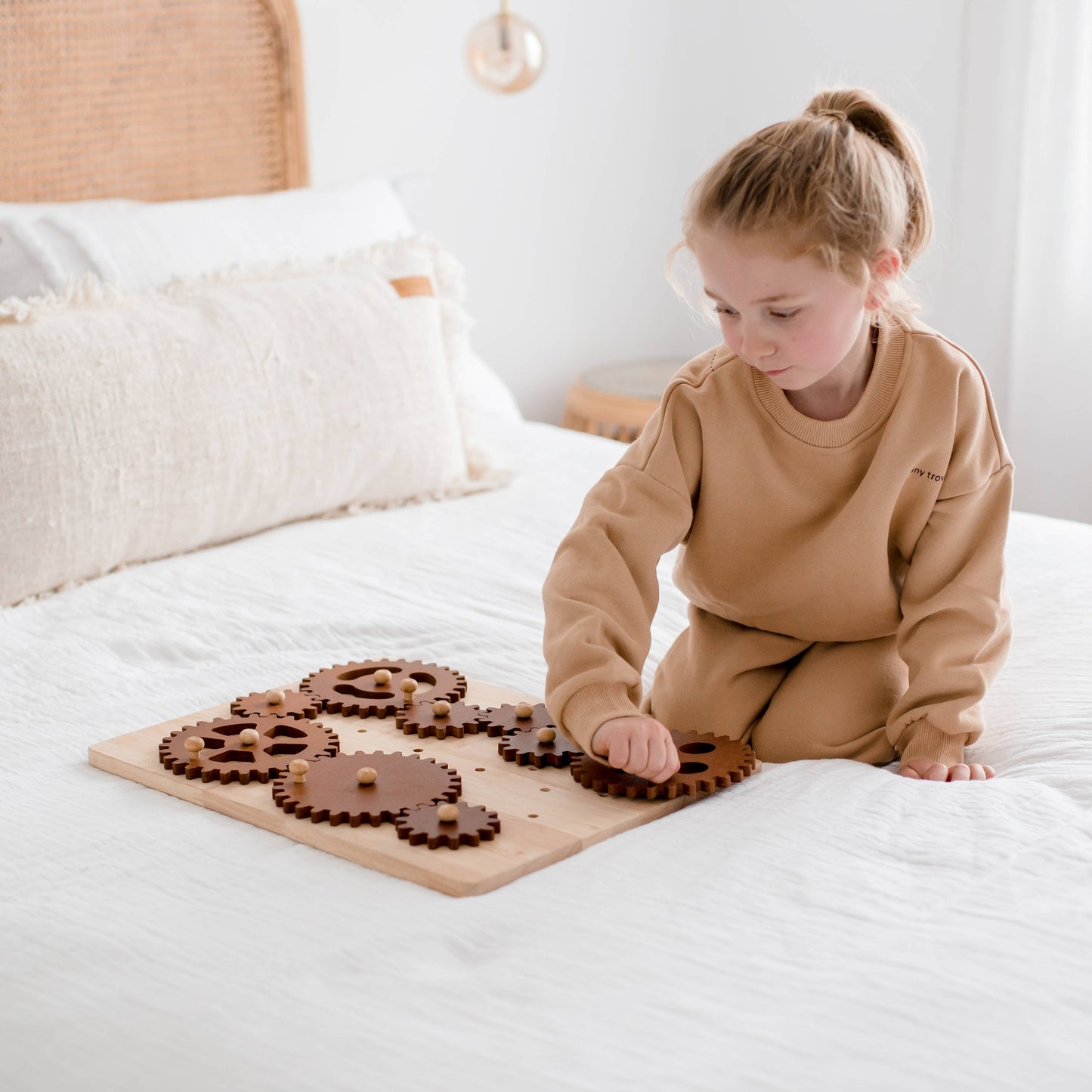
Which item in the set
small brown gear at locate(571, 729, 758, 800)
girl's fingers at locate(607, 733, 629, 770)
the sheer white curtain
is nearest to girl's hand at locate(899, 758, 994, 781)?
small brown gear at locate(571, 729, 758, 800)

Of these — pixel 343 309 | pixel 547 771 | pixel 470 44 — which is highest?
pixel 470 44

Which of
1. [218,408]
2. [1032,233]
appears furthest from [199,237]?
[1032,233]

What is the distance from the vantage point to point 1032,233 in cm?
262

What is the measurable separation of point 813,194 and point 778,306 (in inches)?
3.3

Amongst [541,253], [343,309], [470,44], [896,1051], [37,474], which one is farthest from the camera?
[541,253]

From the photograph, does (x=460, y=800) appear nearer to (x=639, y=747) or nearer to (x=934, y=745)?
(x=639, y=747)

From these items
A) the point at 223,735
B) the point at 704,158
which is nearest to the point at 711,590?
the point at 223,735

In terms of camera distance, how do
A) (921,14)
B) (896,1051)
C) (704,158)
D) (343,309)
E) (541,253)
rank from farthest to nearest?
1. (704,158)
2. (541,253)
3. (921,14)
4. (343,309)
5. (896,1051)

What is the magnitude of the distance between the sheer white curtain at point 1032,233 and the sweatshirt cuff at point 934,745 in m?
1.72

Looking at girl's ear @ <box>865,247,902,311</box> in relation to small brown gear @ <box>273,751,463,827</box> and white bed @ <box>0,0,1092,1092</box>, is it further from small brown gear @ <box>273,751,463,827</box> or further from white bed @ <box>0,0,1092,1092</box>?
small brown gear @ <box>273,751,463,827</box>

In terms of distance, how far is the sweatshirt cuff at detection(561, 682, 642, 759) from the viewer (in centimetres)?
102

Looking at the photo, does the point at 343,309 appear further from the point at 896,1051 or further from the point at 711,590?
the point at 896,1051

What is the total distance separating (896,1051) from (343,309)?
132 centimetres

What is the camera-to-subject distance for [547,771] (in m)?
1.06
